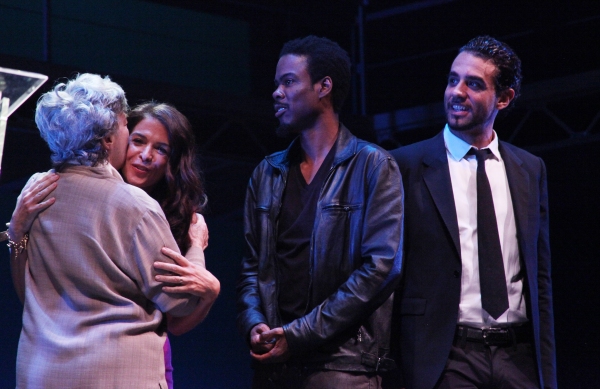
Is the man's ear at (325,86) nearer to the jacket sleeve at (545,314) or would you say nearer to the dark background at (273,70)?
the jacket sleeve at (545,314)

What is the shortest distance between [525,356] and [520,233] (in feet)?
1.40

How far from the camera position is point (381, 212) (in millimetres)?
2871

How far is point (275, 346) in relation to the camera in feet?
9.13

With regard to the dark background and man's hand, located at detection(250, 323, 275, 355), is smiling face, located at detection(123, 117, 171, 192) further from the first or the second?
the dark background

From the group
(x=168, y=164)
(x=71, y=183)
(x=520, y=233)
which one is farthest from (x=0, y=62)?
(x=520, y=233)

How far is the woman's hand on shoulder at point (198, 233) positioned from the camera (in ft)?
9.32

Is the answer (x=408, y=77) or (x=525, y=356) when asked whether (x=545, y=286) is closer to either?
(x=525, y=356)

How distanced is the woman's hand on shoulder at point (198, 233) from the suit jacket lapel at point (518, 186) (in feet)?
3.62

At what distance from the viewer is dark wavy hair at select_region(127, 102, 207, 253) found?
3002 mm

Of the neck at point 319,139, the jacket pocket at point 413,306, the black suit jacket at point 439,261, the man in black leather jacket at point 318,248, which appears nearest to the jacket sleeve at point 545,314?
the black suit jacket at point 439,261

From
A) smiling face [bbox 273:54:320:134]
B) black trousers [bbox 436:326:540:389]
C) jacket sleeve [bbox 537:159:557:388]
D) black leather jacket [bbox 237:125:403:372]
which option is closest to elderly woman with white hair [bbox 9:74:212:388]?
black leather jacket [bbox 237:125:403:372]

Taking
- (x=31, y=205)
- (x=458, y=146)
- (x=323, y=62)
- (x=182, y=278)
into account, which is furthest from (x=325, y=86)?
(x=31, y=205)

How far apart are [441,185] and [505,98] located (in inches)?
21.7

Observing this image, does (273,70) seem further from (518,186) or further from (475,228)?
(475,228)
